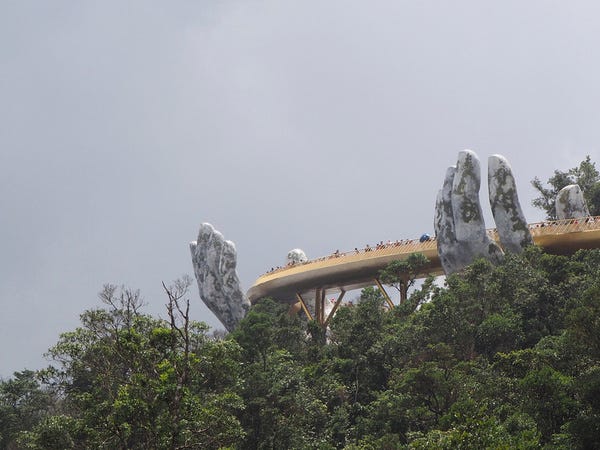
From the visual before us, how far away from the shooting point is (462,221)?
2841 centimetres

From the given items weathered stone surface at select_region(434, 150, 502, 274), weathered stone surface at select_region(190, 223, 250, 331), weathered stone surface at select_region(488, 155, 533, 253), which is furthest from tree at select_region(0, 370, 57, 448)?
weathered stone surface at select_region(488, 155, 533, 253)

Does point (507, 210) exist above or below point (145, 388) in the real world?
above

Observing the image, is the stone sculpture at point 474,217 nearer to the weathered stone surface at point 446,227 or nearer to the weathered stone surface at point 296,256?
the weathered stone surface at point 446,227

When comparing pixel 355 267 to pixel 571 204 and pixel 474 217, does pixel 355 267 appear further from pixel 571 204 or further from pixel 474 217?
pixel 571 204

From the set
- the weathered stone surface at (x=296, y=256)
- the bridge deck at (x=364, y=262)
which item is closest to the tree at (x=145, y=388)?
the bridge deck at (x=364, y=262)

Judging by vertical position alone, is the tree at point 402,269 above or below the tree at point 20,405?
above

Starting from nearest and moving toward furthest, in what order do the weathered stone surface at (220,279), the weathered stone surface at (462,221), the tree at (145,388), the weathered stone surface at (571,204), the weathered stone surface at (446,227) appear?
the tree at (145,388) < the weathered stone surface at (462,221) < the weathered stone surface at (446,227) < the weathered stone surface at (571,204) < the weathered stone surface at (220,279)

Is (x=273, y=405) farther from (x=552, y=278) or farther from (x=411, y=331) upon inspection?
(x=552, y=278)

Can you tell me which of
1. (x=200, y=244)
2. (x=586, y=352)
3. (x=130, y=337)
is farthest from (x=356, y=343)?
(x=200, y=244)

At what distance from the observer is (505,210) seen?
28.4 m

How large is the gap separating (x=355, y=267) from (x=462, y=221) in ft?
22.8

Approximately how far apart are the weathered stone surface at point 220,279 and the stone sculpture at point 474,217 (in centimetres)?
1088

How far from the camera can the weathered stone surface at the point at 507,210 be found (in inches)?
1110

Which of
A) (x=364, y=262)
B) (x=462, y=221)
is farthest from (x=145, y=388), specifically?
(x=364, y=262)
